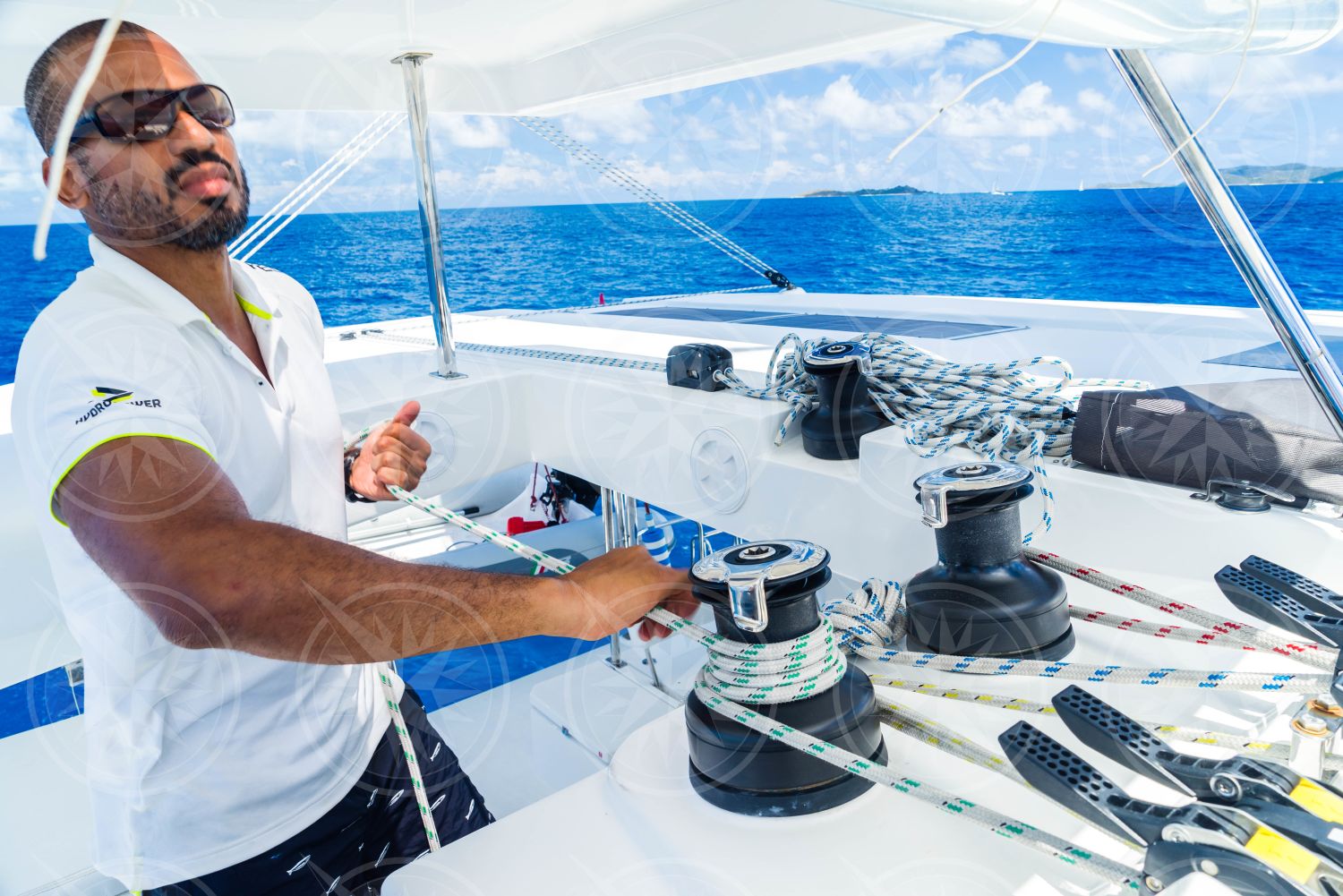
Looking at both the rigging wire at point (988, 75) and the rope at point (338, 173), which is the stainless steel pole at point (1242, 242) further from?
the rope at point (338, 173)

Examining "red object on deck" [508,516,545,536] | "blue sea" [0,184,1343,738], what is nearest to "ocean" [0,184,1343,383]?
"blue sea" [0,184,1343,738]

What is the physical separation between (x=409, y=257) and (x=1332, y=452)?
46.5m

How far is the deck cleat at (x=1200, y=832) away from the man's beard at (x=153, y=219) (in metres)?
1.10

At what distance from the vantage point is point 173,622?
0.78 meters

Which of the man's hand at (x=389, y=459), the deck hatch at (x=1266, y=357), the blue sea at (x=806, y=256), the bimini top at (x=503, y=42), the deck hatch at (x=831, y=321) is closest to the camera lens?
the man's hand at (x=389, y=459)

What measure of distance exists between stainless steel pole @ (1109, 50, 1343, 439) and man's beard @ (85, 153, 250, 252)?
1.13 m

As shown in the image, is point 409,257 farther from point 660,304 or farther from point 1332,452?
point 1332,452

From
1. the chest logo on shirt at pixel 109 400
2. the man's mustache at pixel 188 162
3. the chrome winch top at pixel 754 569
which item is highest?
the man's mustache at pixel 188 162

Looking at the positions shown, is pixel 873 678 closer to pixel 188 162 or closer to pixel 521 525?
pixel 188 162

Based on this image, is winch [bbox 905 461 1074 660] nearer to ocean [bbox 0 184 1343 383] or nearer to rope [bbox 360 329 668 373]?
rope [bbox 360 329 668 373]

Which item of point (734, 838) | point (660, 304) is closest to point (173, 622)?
point (734, 838)

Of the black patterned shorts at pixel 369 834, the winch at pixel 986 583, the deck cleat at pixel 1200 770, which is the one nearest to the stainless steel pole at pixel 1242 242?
the winch at pixel 986 583

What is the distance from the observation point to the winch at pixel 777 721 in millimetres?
761

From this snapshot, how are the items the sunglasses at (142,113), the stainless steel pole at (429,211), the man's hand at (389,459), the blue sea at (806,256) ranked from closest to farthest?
1. the sunglasses at (142,113)
2. the man's hand at (389,459)
3. the stainless steel pole at (429,211)
4. the blue sea at (806,256)
